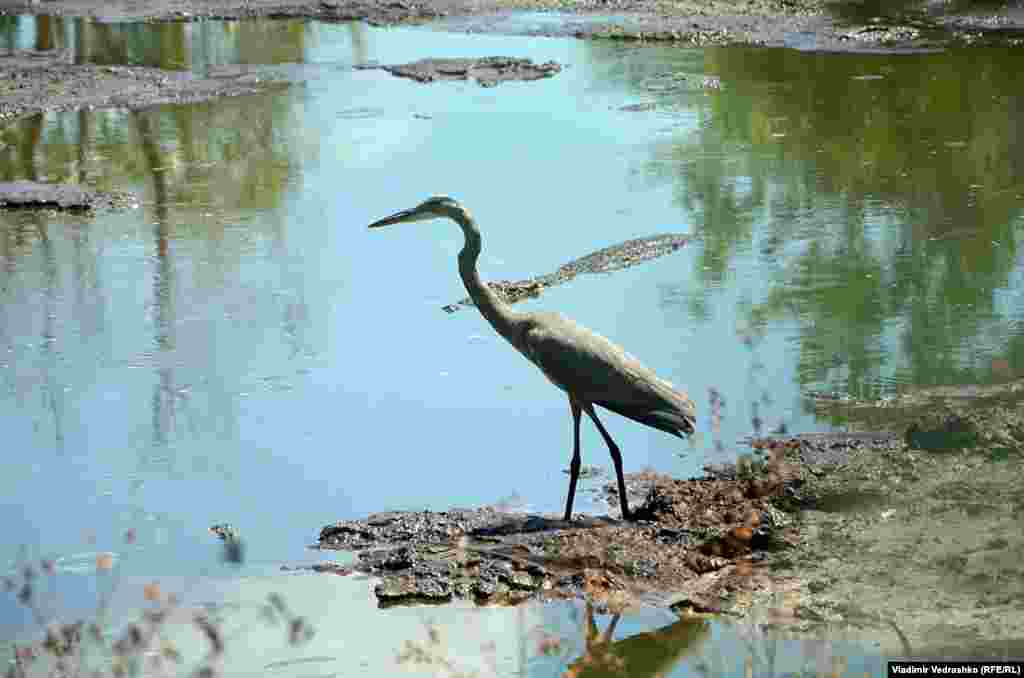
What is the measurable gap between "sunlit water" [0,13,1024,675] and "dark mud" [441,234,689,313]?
0.36 feet

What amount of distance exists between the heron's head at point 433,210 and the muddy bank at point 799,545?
1.35 m

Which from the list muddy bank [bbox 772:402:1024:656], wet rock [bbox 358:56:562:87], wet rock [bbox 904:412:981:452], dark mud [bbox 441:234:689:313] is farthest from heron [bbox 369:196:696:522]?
wet rock [bbox 358:56:562:87]

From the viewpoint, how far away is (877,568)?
17.4ft

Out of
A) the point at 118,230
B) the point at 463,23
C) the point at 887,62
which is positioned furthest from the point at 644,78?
the point at 118,230

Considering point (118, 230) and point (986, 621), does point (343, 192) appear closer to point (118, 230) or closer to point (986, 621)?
point (118, 230)

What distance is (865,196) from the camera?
32.9 ft

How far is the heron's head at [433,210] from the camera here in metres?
6.67

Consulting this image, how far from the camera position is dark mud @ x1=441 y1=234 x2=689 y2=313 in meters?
8.48

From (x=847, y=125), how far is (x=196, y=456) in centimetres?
677

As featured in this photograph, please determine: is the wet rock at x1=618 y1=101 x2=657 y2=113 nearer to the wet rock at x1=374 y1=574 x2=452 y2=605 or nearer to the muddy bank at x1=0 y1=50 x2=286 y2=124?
the muddy bank at x1=0 y1=50 x2=286 y2=124

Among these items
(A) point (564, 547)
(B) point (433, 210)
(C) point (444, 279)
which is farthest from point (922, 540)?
(C) point (444, 279)

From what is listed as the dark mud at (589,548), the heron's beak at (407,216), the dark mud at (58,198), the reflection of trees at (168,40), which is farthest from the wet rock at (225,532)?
the reflection of trees at (168,40)

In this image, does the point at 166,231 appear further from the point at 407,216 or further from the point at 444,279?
the point at 407,216

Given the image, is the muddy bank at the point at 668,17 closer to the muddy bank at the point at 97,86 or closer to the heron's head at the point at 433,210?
the muddy bank at the point at 97,86
